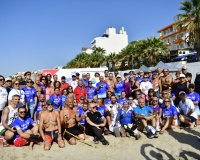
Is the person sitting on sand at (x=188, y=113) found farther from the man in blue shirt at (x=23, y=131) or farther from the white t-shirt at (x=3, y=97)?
the white t-shirt at (x=3, y=97)

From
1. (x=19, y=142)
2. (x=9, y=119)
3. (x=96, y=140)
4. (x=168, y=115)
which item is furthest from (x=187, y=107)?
(x=9, y=119)

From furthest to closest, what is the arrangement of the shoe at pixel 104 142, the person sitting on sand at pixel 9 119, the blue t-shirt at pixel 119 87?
the blue t-shirt at pixel 119 87 < the shoe at pixel 104 142 < the person sitting on sand at pixel 9 119

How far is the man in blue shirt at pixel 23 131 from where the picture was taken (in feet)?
21.4

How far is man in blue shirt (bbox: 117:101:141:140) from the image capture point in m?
7.76

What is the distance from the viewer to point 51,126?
6902mm

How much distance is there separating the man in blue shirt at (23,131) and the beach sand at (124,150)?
0.19m

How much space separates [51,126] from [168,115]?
13.7ft

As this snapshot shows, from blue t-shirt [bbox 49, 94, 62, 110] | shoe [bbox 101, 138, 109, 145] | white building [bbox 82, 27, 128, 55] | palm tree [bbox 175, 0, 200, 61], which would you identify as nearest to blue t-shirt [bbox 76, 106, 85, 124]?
blue t-shirt [bbox 49, 94, 62, 110]

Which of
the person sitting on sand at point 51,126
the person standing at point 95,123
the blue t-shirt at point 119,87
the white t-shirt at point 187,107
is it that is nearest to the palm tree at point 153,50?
the blue t-shirt at point 119,87

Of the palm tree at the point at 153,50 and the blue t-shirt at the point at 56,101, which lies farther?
the palm tree at the point at 153,50

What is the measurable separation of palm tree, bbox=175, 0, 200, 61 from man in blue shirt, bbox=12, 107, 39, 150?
14.9 m

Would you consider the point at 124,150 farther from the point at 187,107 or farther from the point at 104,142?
the point at 187,107

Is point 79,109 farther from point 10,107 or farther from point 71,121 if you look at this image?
point 10,107

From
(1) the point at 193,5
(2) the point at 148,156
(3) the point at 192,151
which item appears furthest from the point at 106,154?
(1) the point at 193,5
